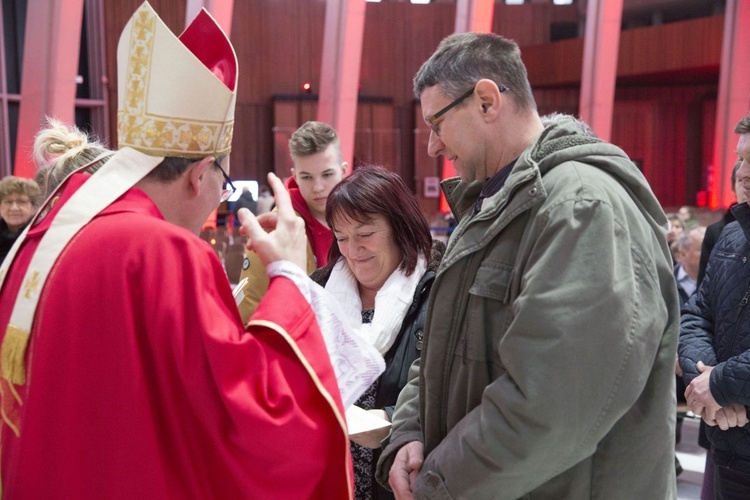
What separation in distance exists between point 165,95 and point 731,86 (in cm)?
1288

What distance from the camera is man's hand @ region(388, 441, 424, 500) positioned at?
1624mm

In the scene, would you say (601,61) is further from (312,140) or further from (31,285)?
(31,285)

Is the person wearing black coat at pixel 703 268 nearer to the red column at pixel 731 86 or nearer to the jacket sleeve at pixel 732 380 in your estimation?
the jacket sleeve at pixel 732 380

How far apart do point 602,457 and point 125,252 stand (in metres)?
0.96

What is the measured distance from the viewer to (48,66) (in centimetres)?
759

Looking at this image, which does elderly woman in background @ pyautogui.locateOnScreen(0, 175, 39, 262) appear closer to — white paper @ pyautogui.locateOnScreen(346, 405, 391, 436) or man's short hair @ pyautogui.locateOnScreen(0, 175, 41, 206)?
man's short hair @ pyautogui.locateOnScreen(0, 175, 41, 206)

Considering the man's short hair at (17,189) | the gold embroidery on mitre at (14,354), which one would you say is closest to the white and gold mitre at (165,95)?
the gold embroidery on mitre at (14,354)

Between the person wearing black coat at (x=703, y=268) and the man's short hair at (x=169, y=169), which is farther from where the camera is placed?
the person wearing black coat at (x=703, y=268)

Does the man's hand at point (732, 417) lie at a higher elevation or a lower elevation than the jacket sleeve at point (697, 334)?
lower

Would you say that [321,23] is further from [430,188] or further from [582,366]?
[582,366]

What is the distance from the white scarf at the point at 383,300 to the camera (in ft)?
7.22

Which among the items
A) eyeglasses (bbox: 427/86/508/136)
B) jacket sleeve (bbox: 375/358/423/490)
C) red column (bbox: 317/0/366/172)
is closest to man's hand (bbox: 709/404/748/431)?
jacket sleeve (bbox: 375/358/423/490)

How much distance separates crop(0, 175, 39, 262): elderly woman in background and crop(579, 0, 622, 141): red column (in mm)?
9410

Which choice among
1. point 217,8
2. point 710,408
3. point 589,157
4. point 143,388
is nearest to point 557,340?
point 589,157
